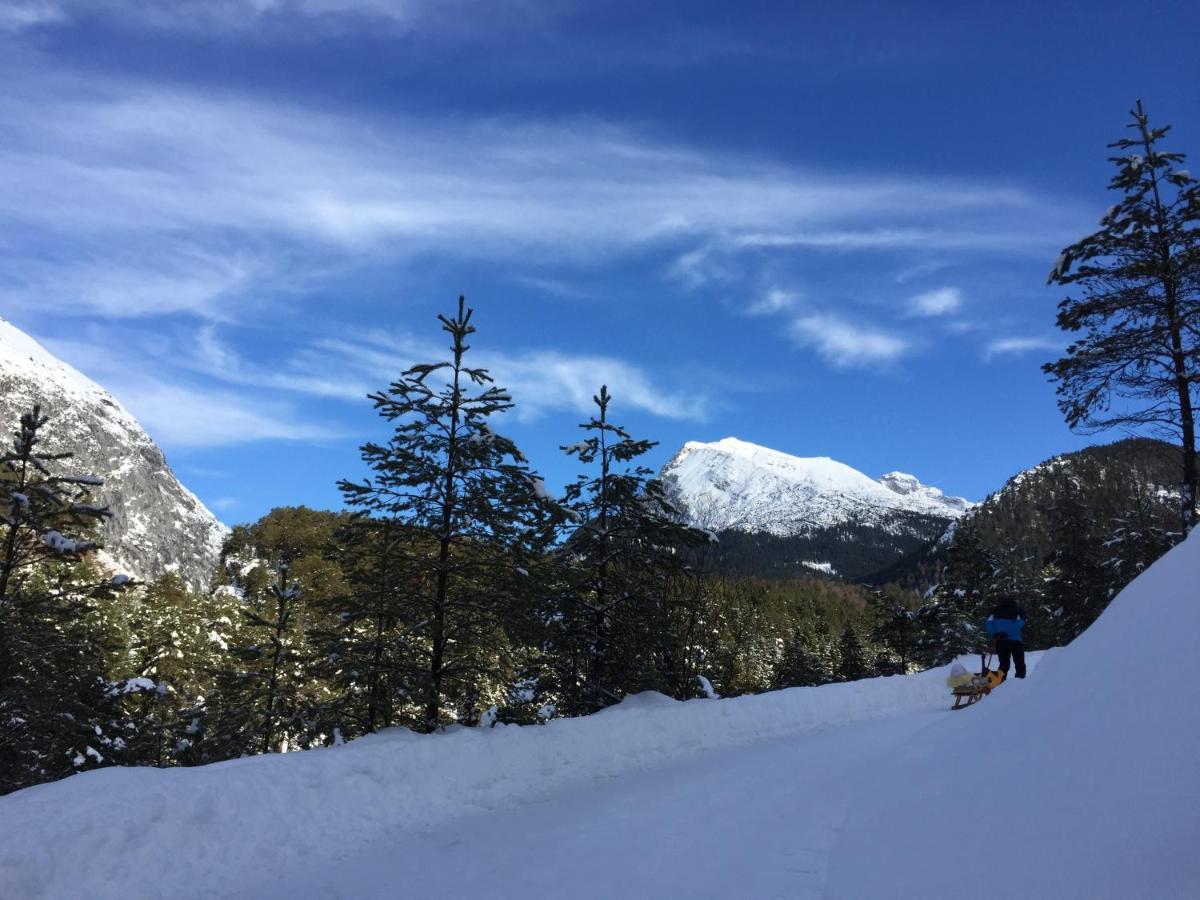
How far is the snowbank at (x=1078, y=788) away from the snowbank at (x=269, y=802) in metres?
5.25

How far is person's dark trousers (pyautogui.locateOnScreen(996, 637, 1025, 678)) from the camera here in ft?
45.6

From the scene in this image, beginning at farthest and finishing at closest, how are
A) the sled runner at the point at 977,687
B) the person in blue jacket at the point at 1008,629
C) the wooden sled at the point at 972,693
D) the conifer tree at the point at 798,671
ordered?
the conifer tree at the point at 798,671 < the wooden sled at the point at 972,693 < the sled runner at the point at 977,687 < the person in blue jacket at the point at 1008,629

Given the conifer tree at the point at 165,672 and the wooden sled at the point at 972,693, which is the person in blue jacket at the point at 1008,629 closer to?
the wooden sled at the point at 972,693

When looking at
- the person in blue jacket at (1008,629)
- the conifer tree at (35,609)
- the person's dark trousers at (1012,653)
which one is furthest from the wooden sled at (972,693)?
the conifer tree at (35,609)

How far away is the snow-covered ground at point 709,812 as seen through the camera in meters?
3.34

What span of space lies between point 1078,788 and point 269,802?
724 centimetres

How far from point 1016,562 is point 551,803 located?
36.3 metres

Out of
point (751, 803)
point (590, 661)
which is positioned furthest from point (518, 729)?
point (590, 661)

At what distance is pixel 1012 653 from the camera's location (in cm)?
1433

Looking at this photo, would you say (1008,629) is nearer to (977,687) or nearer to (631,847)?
(977,687)

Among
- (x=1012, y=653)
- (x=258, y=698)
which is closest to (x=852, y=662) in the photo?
(x=1012, y=653)

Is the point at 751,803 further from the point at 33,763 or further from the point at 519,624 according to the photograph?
the point at 33,763

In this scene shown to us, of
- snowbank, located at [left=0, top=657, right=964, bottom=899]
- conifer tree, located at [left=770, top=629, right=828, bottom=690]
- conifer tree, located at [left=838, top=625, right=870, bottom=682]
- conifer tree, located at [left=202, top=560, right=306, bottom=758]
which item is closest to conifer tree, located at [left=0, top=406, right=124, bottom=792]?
conifer tree, located at [left=202, top=560, right=306, bottom=758]

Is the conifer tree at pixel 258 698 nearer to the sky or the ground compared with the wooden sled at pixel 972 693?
nearer to the ground
